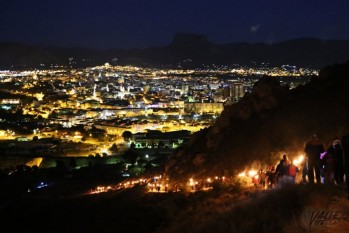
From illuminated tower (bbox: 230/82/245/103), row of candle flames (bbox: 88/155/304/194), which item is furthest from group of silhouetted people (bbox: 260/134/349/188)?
illuminated tower (bbox: 230/82/245/103)

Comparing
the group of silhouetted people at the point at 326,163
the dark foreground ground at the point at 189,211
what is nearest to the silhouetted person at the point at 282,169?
the dark foreground ground at the point at 189,211

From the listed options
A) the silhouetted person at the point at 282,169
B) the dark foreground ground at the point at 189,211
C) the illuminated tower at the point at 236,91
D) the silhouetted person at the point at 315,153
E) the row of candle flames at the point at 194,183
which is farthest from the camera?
the illuminated tower at the point at 236,91

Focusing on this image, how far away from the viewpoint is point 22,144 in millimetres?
48094

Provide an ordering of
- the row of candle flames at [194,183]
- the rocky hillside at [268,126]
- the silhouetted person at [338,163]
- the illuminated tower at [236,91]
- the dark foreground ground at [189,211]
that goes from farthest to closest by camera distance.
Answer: the illuminated tower at [236,91], the rocky hillside at [268,126], the row of candle flames at [194,183], the silhouetted person at [338,163], the dark foreground ground at [189,211]

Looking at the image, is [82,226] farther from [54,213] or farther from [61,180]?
[61,180]

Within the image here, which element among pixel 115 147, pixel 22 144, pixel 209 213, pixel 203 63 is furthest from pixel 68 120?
pixel 203 63

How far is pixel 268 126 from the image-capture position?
15.0m

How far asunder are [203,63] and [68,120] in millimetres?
82708

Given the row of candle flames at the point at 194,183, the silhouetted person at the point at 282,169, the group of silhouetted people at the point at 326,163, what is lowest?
the row of candle flames at the point at 194,183

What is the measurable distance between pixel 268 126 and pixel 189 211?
481 cm

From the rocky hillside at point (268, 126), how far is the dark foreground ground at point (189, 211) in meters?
1.83

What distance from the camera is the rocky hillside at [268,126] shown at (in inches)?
550

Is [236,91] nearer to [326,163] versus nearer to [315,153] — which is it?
[315,153]

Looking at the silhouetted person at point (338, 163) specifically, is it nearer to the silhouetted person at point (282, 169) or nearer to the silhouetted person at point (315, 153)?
the silhouetted person at point (315, 153)
